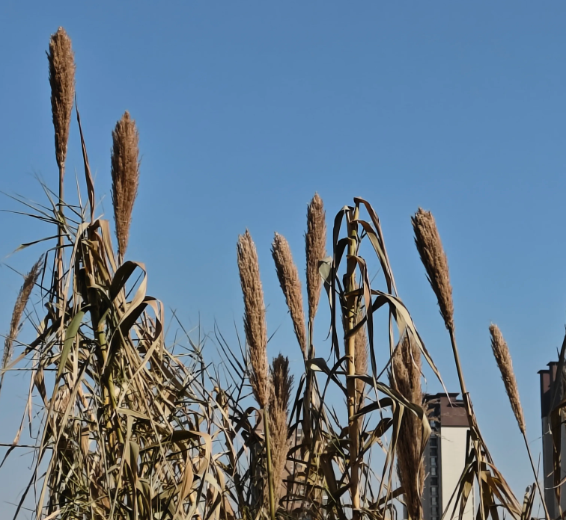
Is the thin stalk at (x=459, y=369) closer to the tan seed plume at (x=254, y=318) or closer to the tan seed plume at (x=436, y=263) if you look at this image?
the tan seed plume at (x=436, y=263)

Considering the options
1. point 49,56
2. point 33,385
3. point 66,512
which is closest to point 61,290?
point 33,385

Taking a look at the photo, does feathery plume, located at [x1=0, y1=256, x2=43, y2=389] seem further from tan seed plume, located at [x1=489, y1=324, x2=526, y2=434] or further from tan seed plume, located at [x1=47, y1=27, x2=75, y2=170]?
tan seed plume, located at [x1=489, y1=324, x2=526, y2=434]

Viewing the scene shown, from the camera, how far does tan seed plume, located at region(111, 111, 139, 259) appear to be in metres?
2.34

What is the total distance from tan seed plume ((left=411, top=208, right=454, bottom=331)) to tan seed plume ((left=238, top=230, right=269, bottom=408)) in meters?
0.49

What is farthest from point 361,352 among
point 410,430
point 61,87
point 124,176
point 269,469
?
point 61,87

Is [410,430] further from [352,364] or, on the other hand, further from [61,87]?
[61,87]

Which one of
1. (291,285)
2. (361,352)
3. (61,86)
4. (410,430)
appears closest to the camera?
(410,430)

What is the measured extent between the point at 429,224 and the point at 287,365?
58cm

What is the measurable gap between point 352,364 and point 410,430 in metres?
0.57

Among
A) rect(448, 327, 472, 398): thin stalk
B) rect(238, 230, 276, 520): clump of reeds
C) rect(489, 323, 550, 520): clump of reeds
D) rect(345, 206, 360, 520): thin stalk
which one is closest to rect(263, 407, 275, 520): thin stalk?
rect(238, 230, 276, 520): clump of reeds

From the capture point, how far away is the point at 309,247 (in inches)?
117

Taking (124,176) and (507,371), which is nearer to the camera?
(124,176)

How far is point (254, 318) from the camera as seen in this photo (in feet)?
7.45

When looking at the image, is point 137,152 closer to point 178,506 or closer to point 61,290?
point 61,290
